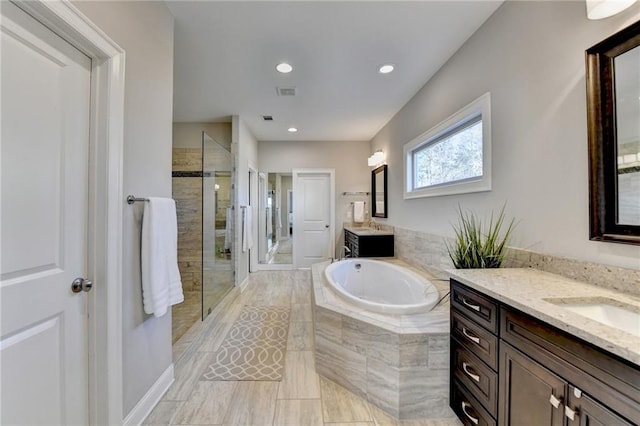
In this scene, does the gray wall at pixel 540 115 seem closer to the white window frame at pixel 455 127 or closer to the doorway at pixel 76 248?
the white window frame at pixel 455 127

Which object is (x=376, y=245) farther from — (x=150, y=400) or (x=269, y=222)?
(x=150, y=400)

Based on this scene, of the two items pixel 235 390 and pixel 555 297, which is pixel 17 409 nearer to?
pixel 235 390

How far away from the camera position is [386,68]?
2.43 m

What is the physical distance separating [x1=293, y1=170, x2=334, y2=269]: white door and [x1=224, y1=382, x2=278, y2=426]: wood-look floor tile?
3341 millimetres

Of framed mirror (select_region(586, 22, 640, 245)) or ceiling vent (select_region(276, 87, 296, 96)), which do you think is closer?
framed mirror (select_region(586, 22, 640, 245))

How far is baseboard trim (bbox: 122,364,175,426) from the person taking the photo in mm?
1364

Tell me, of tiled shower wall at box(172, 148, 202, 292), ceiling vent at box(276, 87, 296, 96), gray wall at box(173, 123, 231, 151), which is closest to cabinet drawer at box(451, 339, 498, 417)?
ceiling vent at box(276, 87, 296, 96)

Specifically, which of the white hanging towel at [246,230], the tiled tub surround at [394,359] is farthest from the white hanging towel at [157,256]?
the white hanging towel at [246,230]

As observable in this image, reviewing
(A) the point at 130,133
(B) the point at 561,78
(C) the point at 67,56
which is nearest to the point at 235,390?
(A) the point at 130,133

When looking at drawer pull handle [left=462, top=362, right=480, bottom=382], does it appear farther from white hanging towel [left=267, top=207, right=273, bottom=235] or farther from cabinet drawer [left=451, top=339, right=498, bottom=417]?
white hanging towel [left=267, top=207, right=273, bottom=235]

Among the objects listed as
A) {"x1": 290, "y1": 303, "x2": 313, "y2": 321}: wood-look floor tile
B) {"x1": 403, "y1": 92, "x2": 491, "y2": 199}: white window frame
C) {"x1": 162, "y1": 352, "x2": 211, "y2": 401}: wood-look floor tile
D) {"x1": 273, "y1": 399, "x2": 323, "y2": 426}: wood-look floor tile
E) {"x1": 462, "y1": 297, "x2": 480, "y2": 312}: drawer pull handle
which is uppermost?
{"x1": 403, "y1": 92, "x2": 491, "y2": 199}: white window frame

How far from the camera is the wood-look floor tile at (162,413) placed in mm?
1440

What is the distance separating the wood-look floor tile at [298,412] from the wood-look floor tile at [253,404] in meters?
0.05

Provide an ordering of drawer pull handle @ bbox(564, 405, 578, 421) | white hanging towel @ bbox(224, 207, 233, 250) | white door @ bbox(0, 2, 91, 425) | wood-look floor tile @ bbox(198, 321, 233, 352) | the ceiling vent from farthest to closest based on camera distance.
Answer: white hanging towel @ bbox(224, 207, 233, 250), the ceiling vent, wood-look floor tile @ bbox(198, 321, 233, 352), white door @ bbox(0, 2, 91, 425), drawer pull handle @ bbox(564, 405, 578, 421)
